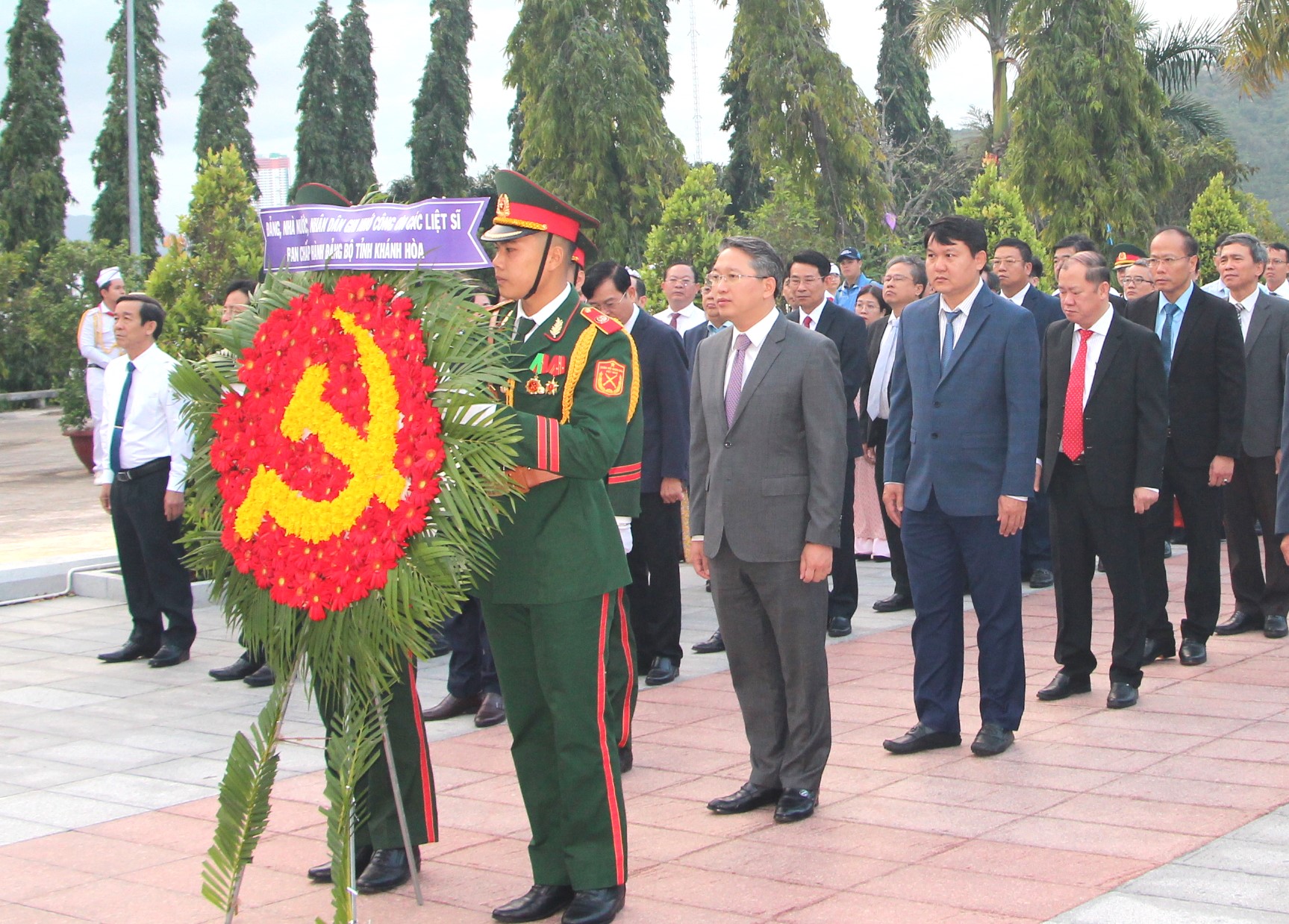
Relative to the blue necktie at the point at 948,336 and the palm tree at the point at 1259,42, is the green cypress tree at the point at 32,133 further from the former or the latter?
the blue necktie at the point at 948,336

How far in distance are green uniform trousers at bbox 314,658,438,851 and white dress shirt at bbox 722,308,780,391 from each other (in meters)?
1.54

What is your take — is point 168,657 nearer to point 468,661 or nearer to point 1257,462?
point 468,661

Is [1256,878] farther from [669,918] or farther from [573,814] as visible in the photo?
[573,814]

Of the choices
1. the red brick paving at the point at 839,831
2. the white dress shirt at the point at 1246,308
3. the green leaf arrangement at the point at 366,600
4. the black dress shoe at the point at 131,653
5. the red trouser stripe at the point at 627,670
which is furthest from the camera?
the white dress shirt at the point at 1246,308

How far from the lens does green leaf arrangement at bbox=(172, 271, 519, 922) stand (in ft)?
11.6

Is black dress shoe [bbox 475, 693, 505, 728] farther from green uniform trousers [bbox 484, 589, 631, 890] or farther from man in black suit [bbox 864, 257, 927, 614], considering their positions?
man in black suit [bbox 864, 257, 927, 614]

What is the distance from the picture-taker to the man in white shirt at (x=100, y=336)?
40.6 feet

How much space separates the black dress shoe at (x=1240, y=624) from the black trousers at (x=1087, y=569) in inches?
63.3

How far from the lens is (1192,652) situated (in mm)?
7086

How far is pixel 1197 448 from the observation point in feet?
23.9

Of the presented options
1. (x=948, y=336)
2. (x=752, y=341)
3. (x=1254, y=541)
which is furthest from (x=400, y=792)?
(x=1254, y=541)

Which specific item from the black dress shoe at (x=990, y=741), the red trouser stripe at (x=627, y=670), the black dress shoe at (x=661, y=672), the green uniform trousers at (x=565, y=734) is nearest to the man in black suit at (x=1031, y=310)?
the black dress shoe at (x=661, y=672)

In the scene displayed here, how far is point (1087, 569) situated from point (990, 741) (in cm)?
121

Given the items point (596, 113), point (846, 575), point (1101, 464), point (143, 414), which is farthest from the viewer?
point (596, 113)
